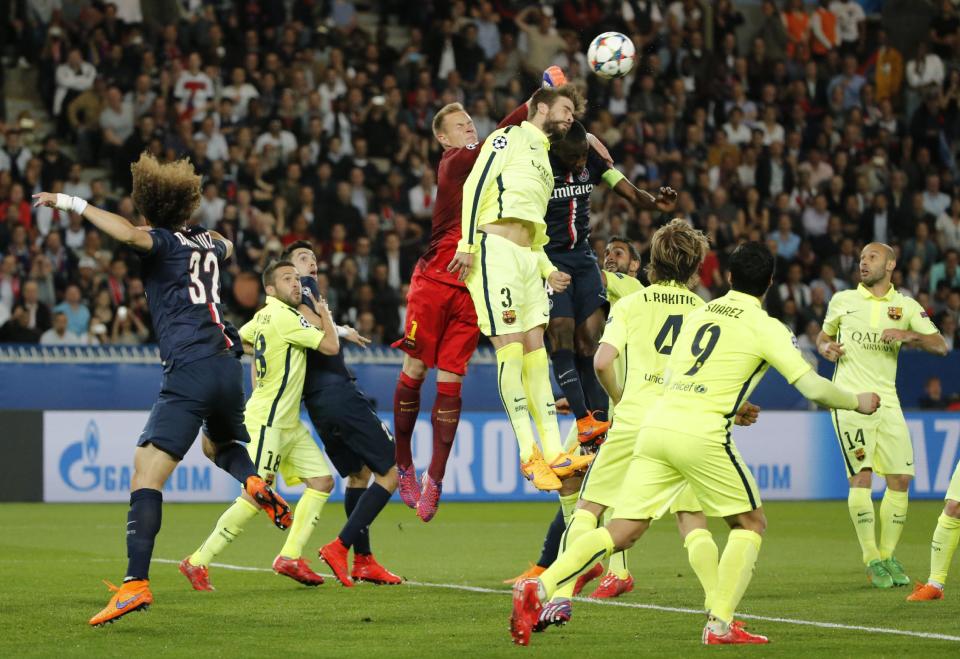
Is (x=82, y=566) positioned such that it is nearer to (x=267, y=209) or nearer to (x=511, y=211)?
(x=511, y=211)

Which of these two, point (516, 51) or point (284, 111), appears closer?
point (284, 111)

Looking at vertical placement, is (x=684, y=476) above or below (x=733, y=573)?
above

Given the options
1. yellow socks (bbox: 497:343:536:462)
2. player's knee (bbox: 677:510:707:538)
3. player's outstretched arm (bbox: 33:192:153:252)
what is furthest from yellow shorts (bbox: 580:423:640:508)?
player's outstretched arm (bbox: 33:192:153:252)

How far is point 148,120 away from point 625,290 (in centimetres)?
1211

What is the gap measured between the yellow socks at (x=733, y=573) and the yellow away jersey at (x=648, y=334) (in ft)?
4.08

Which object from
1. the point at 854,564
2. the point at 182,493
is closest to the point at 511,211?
the point at 854,564

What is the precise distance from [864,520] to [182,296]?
5.43 metres

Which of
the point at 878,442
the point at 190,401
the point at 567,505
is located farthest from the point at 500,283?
the point at 878,442

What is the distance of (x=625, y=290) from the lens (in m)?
10.9

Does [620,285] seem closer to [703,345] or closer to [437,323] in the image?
[437,323]

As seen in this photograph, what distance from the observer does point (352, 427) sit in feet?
34.7

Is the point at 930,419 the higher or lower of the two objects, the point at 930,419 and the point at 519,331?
the lower

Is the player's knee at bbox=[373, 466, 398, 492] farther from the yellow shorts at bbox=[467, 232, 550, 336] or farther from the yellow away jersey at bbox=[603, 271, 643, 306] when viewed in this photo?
the yellow away jersey at bbox=[603, 271, 643, 306]

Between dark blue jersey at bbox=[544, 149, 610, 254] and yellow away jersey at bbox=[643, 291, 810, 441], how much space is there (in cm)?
368
